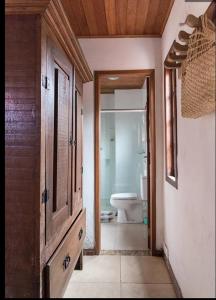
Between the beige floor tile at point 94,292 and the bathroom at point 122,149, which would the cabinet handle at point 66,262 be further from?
the bathroom at point 122,149

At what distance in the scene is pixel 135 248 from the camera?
281 cm

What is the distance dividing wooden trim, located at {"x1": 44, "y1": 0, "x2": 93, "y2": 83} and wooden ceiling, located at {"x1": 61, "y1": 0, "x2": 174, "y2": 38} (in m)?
0.53

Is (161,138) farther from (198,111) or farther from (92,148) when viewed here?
(198,111)

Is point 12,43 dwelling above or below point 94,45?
below

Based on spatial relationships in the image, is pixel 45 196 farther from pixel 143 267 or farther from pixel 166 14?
pixel 166 14

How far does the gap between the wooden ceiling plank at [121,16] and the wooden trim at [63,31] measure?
1.92ft

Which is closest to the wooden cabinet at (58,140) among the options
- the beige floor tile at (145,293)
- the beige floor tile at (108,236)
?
the beige floor tile at (145,293)

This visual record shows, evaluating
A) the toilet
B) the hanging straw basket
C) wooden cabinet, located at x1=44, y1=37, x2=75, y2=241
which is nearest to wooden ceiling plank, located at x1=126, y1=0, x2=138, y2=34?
wooden cabinet, located at x1=44, y1=37, x2=75, y2=241

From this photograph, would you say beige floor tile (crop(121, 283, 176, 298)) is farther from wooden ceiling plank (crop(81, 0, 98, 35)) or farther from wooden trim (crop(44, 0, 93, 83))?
wooden ceiling plank (crop(81, 0, 98, 35))

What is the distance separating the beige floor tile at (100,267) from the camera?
2.10 meters

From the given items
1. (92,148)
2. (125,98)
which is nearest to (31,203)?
(92,148)

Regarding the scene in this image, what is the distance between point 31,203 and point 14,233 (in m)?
0.14

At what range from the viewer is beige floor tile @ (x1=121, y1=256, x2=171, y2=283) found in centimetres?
211

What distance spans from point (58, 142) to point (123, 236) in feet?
6.72
